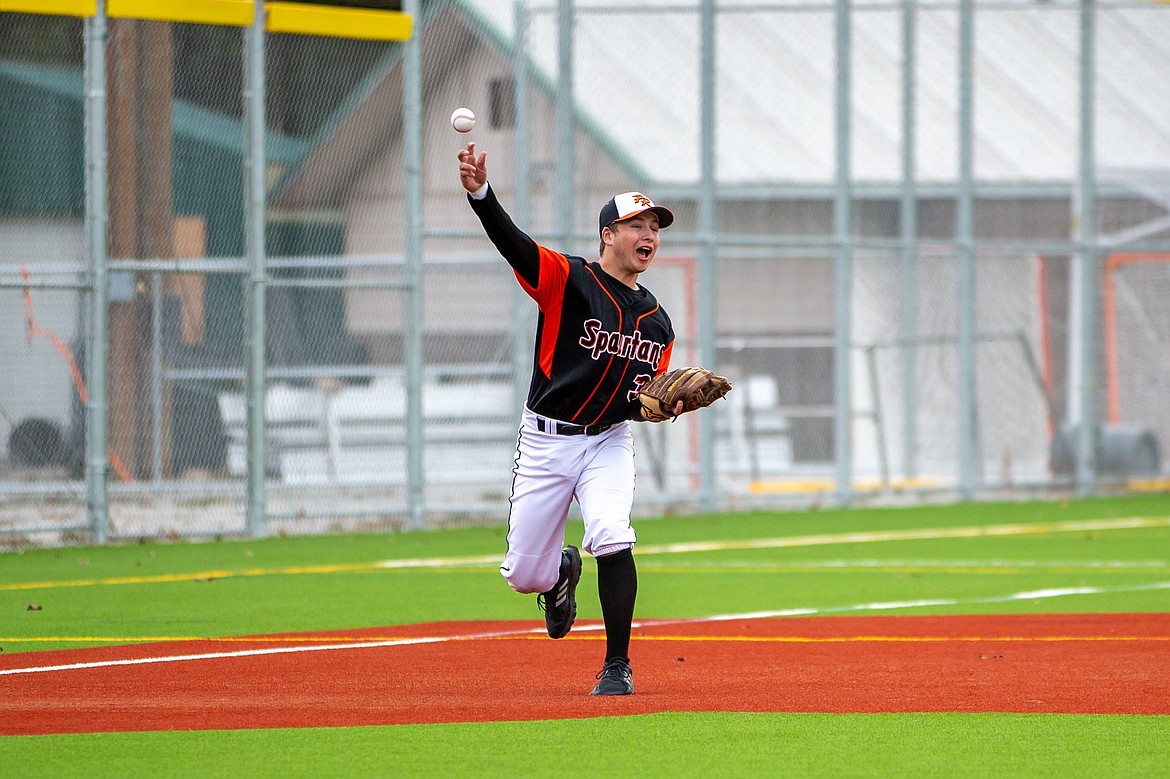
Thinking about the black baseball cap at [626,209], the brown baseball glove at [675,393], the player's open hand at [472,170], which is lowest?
the brown baseball glove at [675,393]

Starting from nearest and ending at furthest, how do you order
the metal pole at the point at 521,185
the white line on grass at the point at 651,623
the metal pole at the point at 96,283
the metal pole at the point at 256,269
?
the white line on grass at the point at 651,623
the metal pole at the point at 96,283
the metal pole at the point at 256,269
the metal pole at the point at 521,185

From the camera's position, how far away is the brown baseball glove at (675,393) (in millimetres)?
7223

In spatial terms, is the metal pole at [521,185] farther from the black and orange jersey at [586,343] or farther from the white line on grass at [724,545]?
the black and orange jersey at [586,343]

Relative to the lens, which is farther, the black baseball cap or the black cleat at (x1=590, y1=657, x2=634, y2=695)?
the black baseball cap

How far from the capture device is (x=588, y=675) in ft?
25.7

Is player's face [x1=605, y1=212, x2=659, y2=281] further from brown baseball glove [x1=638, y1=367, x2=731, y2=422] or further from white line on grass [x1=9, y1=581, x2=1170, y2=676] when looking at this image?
white line on grass [x1=9, y1=581, x2=1170, y2=676]

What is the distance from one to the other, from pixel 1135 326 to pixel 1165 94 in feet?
9.86

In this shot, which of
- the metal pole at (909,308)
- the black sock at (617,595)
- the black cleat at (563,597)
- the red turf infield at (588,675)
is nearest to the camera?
the red turf infield at (588,675)

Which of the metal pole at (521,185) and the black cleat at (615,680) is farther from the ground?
the metal pole at (521,185)

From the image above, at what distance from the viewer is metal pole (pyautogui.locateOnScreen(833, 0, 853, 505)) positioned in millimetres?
19328

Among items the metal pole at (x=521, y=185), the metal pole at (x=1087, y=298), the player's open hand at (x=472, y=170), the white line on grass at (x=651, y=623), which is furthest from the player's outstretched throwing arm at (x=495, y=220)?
the metal pole at (x=1087, y=298)

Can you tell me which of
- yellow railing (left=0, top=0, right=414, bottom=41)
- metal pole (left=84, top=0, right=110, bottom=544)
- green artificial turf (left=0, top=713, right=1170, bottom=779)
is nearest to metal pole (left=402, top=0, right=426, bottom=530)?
yellow railing (left=0, top=0, right=414, bottom=41)

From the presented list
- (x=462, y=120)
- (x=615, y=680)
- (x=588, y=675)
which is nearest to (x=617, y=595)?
(x=615, y=680)

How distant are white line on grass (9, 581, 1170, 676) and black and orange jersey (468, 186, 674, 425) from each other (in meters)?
2.11
